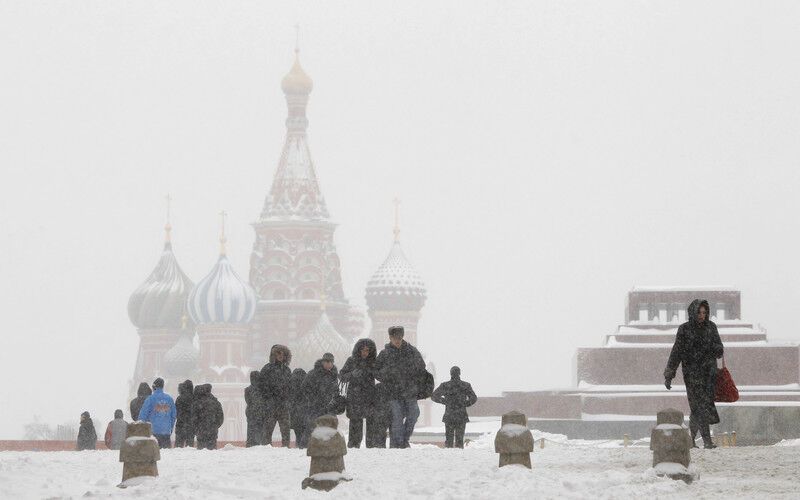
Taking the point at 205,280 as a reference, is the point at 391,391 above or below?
below

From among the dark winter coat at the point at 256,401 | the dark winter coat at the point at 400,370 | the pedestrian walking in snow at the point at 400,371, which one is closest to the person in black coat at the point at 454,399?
the dark winter coat at the point at 256,401

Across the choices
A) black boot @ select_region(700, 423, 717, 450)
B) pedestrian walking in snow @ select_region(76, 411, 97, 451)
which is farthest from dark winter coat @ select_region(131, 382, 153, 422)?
black boot @ select_region(700, 423, 717, 450)

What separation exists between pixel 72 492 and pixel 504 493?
3.48 m

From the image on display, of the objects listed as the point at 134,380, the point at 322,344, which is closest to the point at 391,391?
the point at 322,344

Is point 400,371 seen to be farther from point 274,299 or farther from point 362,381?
point 274,299

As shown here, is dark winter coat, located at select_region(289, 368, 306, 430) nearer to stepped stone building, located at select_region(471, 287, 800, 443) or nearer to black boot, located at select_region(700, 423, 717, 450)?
black boot, located at select_region(700, 423, 717, 450)

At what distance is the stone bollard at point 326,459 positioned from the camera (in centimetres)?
1427

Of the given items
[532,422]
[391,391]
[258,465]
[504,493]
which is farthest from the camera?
[532,422]

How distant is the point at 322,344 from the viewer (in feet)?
359

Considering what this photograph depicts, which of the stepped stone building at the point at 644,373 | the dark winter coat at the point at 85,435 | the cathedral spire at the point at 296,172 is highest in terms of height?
the cathedral spire at the point at 296,172

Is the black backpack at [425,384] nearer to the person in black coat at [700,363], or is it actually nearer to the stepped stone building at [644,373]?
the person in black coat at [700,363]

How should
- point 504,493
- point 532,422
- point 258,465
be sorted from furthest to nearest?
point 532,422
point 258,465
point 504,493

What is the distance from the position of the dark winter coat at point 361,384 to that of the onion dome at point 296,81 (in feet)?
336

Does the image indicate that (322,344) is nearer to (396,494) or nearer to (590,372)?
(590,372)
